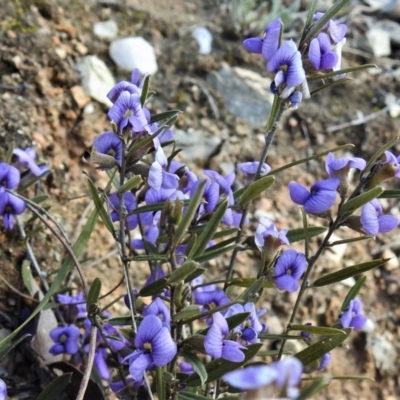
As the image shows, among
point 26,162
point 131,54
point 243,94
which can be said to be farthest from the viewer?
point 243,94

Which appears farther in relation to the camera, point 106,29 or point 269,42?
point 106,29

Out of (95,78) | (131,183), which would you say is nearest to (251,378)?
(131,183)

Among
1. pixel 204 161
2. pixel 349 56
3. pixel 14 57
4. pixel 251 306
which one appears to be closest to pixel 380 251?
pixel 204 161

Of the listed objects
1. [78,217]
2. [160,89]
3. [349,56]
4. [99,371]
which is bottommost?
[99,371]

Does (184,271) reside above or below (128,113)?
below

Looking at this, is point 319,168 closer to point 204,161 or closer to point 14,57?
point 204,161

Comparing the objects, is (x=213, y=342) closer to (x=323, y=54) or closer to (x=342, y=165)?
(x=342, y=165)

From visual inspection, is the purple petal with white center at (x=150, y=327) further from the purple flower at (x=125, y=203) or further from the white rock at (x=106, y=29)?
the white rock at (x=106, y=29)

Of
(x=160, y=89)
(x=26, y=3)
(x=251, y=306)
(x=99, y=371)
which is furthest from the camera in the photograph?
(x=160, y=89)
